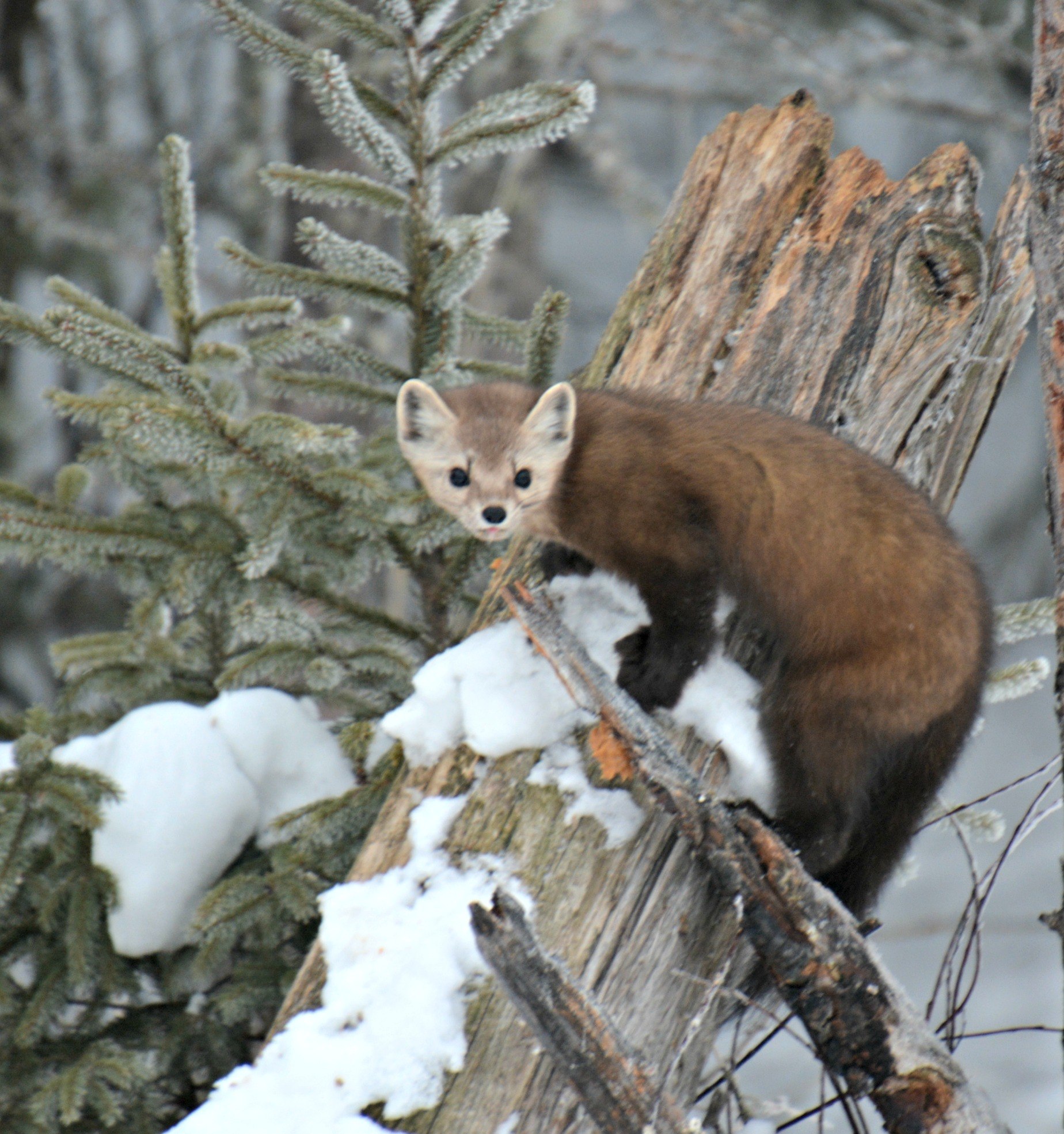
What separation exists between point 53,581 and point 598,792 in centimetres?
639

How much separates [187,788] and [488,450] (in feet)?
3.90

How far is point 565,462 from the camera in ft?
10.0

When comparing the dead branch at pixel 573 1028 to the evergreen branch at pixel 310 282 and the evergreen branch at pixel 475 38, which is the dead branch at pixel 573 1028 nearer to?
the evergreen branch at pixel 310 282

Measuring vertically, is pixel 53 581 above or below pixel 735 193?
below

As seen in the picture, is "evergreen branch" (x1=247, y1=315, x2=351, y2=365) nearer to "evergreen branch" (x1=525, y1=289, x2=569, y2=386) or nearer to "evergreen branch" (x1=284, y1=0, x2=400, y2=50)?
"evergreen branch" (x1=525, y1=289, x2=569, y2=386)

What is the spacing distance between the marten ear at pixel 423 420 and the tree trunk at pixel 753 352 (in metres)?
0.49

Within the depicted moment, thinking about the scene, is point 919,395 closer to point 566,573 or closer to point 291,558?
point 566,573

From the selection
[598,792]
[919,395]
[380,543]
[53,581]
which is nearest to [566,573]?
[380,543]

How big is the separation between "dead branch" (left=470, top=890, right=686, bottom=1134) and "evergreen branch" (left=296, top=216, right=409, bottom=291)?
6.26 feet

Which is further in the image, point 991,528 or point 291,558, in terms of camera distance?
point 991,528

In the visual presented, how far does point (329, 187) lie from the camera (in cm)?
320

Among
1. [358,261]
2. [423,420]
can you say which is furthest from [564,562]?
[358,261]

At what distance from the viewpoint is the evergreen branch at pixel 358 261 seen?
10.6 feet

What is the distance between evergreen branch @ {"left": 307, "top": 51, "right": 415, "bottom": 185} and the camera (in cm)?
292
